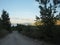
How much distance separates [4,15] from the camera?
8431 centimetres

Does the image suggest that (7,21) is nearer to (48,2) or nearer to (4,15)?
(4,15)

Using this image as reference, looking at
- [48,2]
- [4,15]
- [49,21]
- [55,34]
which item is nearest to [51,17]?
[49,21]

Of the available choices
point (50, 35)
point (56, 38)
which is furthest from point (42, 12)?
point (56, 38)

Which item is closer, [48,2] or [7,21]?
[48,2]

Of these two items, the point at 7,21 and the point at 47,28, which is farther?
the point at 7,21

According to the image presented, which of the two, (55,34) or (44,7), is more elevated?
(44,7)

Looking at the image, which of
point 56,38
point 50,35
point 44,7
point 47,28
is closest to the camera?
point 56,38

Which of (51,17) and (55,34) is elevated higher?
(51,17)

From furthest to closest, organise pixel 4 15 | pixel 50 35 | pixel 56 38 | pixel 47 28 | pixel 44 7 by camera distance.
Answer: pixel 4 15 → pixel 44 7 → pixel 47 28 → pixel 50 35 → pixel 56 38

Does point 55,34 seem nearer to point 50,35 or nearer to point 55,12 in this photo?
point 50,35

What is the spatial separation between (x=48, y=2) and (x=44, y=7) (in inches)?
55.2

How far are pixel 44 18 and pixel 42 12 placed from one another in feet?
4.03

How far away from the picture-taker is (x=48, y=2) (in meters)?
32.2

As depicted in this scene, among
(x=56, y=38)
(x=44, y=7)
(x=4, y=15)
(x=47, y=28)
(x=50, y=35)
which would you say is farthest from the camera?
(x=4, y=15)
